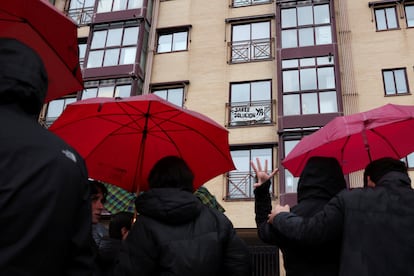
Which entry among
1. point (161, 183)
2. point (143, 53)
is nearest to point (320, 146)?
point (161, 183)

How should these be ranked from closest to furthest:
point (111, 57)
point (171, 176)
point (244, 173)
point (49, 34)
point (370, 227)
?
point (370, 227)
point (171, 176)
point (49, 34)
point (244, 173)
point (111, 57)

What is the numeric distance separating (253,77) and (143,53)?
15.9ft

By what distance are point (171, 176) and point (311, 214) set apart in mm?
964

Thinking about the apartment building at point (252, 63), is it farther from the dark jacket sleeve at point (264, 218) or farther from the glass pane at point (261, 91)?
the dark jacket sleeve at point (264, 218)

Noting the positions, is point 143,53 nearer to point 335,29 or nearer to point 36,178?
point 335,29

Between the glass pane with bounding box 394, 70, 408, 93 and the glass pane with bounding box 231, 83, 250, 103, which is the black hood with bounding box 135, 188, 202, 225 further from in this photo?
the glass pane with bounding box 394, 70, 408, 93

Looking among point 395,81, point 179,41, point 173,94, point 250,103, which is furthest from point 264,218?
point 179,41

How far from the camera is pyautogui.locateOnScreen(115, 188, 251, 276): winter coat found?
265 cm

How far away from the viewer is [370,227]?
2631mm

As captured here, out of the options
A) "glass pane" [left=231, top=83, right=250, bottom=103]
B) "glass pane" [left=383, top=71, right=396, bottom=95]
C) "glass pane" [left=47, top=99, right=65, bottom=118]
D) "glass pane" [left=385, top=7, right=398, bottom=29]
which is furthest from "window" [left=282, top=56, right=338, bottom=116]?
"glass pane" [left=47, top=99, right=65, bottom=118]

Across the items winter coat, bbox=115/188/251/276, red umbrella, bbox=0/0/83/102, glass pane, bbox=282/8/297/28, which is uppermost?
glass pane, bbox=282/8/297/28

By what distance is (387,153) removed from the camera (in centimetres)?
438

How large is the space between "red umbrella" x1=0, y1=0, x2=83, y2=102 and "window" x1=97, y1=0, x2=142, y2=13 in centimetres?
1722

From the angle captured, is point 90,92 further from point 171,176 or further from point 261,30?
point 171,176
